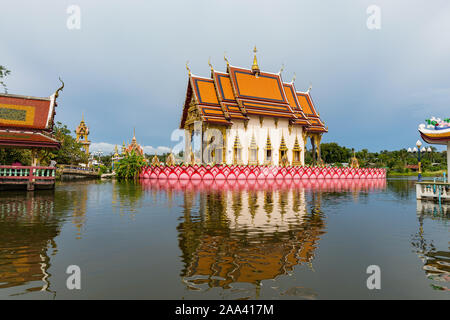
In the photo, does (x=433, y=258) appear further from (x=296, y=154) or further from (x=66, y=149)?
(x=66, y=149)

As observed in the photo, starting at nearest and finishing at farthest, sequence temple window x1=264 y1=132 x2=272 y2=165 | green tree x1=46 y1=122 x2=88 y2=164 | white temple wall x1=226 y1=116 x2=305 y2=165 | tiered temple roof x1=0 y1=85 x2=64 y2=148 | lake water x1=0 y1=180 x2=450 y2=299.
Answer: lake water x1=0 y1=180 x2=450 y2=299 → tiered temple roof x1=0 y1=85 x2=64 y2=148 → white temple wall x1=226 y1=116 x2=305 y2=165 → temple window x1=264 y1=132 x2=272 y2=165 → green tree x1=46 y1=122 x2=88 y2=164

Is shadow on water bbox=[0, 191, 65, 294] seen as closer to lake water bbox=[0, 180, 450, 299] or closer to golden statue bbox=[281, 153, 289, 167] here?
lake water bbox=[0, 180, 450, 299]

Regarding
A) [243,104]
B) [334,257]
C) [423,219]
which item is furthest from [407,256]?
[243,104]

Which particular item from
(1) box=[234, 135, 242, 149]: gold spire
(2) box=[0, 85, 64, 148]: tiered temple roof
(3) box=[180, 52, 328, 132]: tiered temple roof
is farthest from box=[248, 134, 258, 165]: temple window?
(2) box=[0, 85, 64, 148]: tiered temple roof

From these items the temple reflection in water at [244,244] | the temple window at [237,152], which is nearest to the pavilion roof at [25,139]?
the temple reflection in water at [244,244]

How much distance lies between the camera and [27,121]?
20.0m

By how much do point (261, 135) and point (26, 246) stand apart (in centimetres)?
3430

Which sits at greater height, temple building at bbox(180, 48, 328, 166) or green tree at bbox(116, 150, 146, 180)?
temple building at bbox(180, 48, 328, 166)

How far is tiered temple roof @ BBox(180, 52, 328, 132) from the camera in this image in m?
35.9

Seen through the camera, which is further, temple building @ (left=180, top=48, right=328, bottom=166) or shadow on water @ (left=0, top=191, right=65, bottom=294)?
temple building @ (left=180, top=48, right=328, bottom=166)

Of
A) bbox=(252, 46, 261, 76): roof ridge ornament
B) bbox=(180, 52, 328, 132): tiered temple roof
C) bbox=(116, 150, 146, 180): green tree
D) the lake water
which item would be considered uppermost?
bbox=(252, 46, 261, 76): roof ridge ornament

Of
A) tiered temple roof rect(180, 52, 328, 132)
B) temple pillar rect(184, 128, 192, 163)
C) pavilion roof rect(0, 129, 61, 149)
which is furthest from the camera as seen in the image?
temple pillar rect(184, 128, 192, 163)

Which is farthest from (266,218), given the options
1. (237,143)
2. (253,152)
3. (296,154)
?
(296,154)
